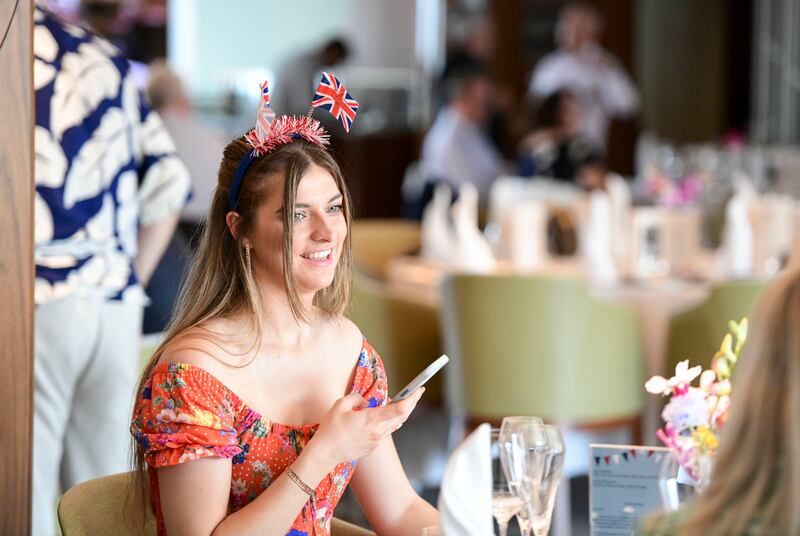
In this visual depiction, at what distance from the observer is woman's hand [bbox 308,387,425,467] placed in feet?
5.58

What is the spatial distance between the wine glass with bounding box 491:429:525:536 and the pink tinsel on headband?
527mm

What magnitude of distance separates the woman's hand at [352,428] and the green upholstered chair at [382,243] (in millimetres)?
4156

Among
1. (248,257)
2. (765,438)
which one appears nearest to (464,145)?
(248,257)

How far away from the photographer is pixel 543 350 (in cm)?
422

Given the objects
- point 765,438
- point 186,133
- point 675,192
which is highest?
point 186,133

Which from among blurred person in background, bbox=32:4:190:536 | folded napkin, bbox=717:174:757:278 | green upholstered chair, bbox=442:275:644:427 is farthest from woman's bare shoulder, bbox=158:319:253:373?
folded napkin, bbox=717:174:757:278

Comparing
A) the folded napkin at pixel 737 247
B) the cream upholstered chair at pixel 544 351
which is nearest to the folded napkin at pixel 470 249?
the cream upholstered chair at pixel 544 351

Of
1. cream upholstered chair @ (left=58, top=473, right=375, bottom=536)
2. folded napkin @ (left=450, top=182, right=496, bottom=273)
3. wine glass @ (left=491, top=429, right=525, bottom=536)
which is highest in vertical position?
folded napkin @ (left=450, top=182, right=496, bottom=273)

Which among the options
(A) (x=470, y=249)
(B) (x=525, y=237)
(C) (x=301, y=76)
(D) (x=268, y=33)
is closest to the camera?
(A) (x=470, y=249)

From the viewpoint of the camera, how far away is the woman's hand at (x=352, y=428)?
5.58 feet

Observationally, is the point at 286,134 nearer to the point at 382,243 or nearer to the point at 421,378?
the point at 421,378

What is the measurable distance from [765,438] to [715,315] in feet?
9.35

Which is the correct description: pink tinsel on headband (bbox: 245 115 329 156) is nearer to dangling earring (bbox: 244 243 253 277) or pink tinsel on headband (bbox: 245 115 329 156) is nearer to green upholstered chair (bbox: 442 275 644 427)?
dangling earring (bbox: 244 243 253 277)

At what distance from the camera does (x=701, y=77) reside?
38.7 feet
